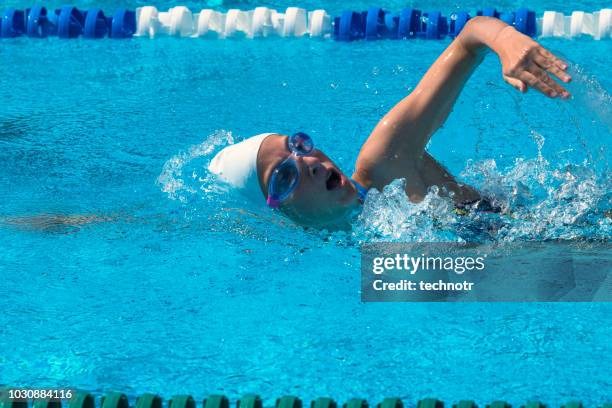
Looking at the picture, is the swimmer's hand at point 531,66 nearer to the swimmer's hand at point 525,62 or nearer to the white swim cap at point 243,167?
the swimmer's hand at point 525,62

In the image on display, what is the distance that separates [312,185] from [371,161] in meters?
0.30

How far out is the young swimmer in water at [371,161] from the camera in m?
2.82

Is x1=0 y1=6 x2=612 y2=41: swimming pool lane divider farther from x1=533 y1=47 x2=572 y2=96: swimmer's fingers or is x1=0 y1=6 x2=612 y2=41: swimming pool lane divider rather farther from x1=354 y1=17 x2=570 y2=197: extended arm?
x1=533 y1=47 x2=572 y2=96: swimmer's fingers

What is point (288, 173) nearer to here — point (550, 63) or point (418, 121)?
point (418, 121)

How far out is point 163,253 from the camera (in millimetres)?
3297

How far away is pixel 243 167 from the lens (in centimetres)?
288

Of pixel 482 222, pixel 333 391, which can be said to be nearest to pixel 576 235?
pixel 482 222

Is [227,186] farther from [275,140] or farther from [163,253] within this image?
[163,253]

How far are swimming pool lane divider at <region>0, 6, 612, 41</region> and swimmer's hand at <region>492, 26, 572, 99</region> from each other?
2.45 meters

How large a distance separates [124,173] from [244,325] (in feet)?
4.05

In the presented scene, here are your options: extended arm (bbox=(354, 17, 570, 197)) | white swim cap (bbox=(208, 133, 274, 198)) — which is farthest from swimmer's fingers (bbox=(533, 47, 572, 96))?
white swim cap (bbox=(208, 133, 274, 198))

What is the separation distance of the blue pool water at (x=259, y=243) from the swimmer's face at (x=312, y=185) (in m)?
0.14

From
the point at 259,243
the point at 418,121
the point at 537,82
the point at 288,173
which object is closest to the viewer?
the point at 537,82

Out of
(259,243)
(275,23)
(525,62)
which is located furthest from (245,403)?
(275,23)
